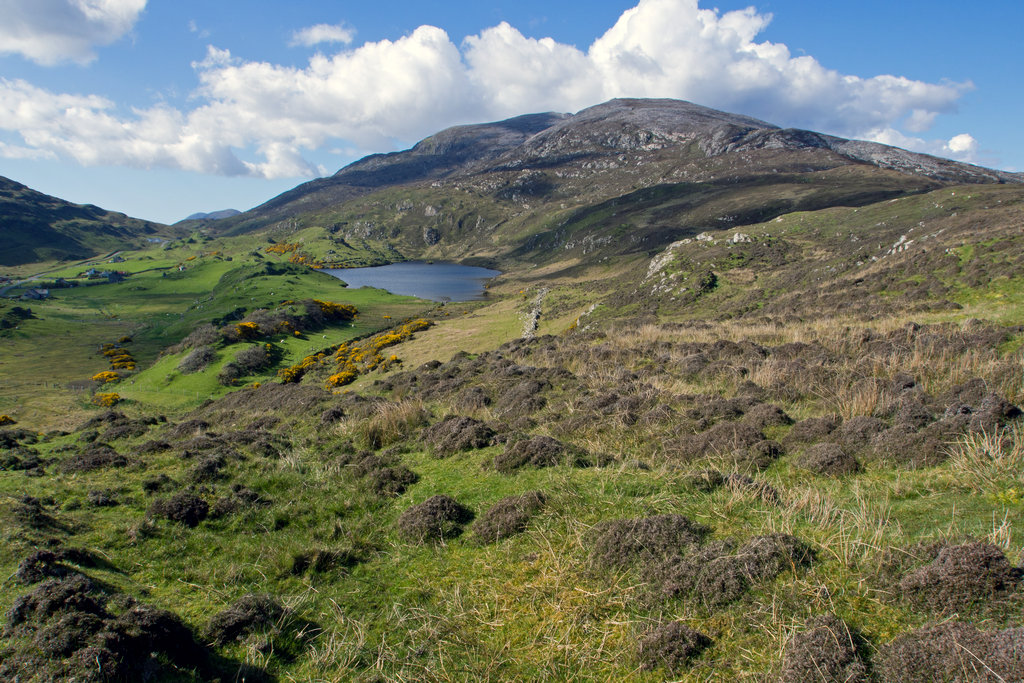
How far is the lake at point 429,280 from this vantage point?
94306mm

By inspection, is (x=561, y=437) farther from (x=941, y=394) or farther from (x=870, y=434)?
(x=941, y=394)

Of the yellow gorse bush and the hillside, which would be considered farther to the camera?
the yellow gorse bush

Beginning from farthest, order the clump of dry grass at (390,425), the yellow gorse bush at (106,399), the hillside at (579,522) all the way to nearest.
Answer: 1. the yellow gorse bush at (106,399)
2. the clump of dry grass at (390,425)
3. the hillside at (579,522)

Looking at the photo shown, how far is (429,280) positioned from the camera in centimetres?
11919

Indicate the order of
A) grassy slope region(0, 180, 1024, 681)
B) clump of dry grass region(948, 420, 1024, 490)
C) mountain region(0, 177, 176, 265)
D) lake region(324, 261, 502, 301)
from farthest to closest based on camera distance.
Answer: mountain region(0, 177, 176, 265) < lake region(324, 261, 502, 301) < clump of dry grass region(948, 420, 1024, 490) < grassy slope region(0, 180, 1024, 681)

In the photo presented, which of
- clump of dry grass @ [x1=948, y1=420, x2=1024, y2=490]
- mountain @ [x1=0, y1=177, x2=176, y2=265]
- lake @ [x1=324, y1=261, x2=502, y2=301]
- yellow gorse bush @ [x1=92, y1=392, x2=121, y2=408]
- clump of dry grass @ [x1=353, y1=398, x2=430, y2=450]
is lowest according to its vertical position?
yellow gorse bush @ [x1=92, y1=392, x2=121, y2=408]

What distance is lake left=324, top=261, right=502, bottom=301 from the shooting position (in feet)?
309

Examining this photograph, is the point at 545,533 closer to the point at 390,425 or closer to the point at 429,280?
the point at 390,425

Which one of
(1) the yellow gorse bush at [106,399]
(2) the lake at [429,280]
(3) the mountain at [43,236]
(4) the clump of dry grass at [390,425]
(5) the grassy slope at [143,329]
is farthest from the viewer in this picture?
(3) the mountain at [43,236]

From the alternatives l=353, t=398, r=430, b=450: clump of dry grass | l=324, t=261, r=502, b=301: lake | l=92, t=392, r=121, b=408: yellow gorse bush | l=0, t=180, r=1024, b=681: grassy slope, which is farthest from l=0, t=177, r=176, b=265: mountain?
l=0, t=180, r=1024, b=681: grassy slope

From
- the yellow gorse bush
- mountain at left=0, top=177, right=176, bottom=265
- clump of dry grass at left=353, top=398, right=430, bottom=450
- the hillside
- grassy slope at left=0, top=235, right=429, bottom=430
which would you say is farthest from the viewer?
mountain at left=0, top=177, right=176, bottom=265

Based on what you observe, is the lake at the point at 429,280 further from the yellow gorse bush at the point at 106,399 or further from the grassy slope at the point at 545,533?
the grassy slope at the point at 545,533

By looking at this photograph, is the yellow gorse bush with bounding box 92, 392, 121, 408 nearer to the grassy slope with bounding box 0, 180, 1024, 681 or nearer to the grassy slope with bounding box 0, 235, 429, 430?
the grassy slope with bounding box 0, 235, 429, 430

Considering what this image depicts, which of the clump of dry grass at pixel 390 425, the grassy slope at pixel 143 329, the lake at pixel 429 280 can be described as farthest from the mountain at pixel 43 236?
the clump of dry grass at pixel 390 425
